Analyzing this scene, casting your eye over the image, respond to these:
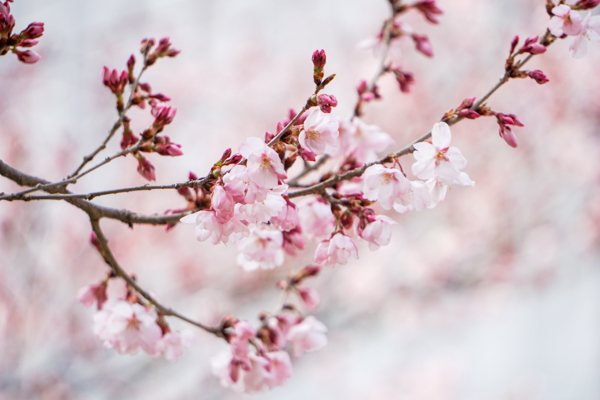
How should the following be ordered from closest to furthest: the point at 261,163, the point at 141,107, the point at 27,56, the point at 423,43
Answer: the point at 261,163
the point at 27,56
the point at 141,107
the point at 423,43

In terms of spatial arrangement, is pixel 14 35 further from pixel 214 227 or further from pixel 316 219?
pixel 316 219

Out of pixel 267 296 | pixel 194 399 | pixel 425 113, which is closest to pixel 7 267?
pixel 194 399

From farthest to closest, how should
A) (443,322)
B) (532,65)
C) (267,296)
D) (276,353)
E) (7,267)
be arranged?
(443,322), (532,65), (267,296), (7,267), (276,353)

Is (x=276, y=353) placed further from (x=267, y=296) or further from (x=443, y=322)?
(x=443, y=322)

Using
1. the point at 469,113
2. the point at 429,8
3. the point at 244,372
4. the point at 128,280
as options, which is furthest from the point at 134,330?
the point at 429,8

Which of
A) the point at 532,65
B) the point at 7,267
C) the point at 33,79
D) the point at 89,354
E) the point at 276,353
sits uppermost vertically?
the point at 33,79

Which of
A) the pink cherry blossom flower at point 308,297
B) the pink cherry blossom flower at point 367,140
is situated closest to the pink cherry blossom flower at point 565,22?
the pink cherry blossom flower at point 367,140

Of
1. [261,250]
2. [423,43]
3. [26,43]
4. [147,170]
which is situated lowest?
[261,250]
